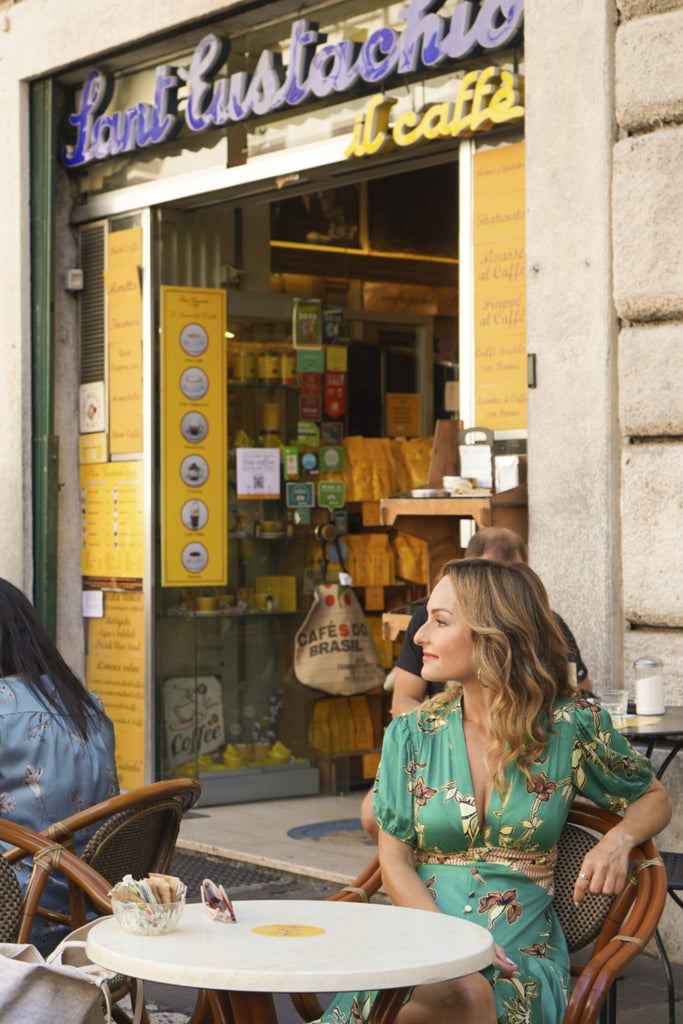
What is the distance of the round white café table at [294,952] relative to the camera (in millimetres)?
2322

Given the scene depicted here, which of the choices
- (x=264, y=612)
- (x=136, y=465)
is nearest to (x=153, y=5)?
(x=136, y=465)

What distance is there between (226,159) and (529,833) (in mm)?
5349

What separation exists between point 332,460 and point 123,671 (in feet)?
5.36

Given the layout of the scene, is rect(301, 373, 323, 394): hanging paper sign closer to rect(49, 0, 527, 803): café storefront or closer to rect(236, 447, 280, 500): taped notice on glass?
rect(49, 0, 527, 803): café storefront

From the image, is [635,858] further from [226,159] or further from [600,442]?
[226,159]

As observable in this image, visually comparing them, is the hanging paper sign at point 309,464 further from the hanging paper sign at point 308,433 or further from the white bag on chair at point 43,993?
the white bag on chair at point 43,993

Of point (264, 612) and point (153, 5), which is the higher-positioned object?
point (153, 5)

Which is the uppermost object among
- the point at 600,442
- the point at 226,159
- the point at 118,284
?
the point at 226,159

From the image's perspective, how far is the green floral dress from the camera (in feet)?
9.90

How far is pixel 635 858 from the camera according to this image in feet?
10.1

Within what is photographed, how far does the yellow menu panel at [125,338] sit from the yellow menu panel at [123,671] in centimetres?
88

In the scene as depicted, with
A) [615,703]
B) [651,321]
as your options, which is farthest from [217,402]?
[615,703]

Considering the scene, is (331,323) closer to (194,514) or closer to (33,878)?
(194,514)

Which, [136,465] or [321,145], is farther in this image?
[136,465]
